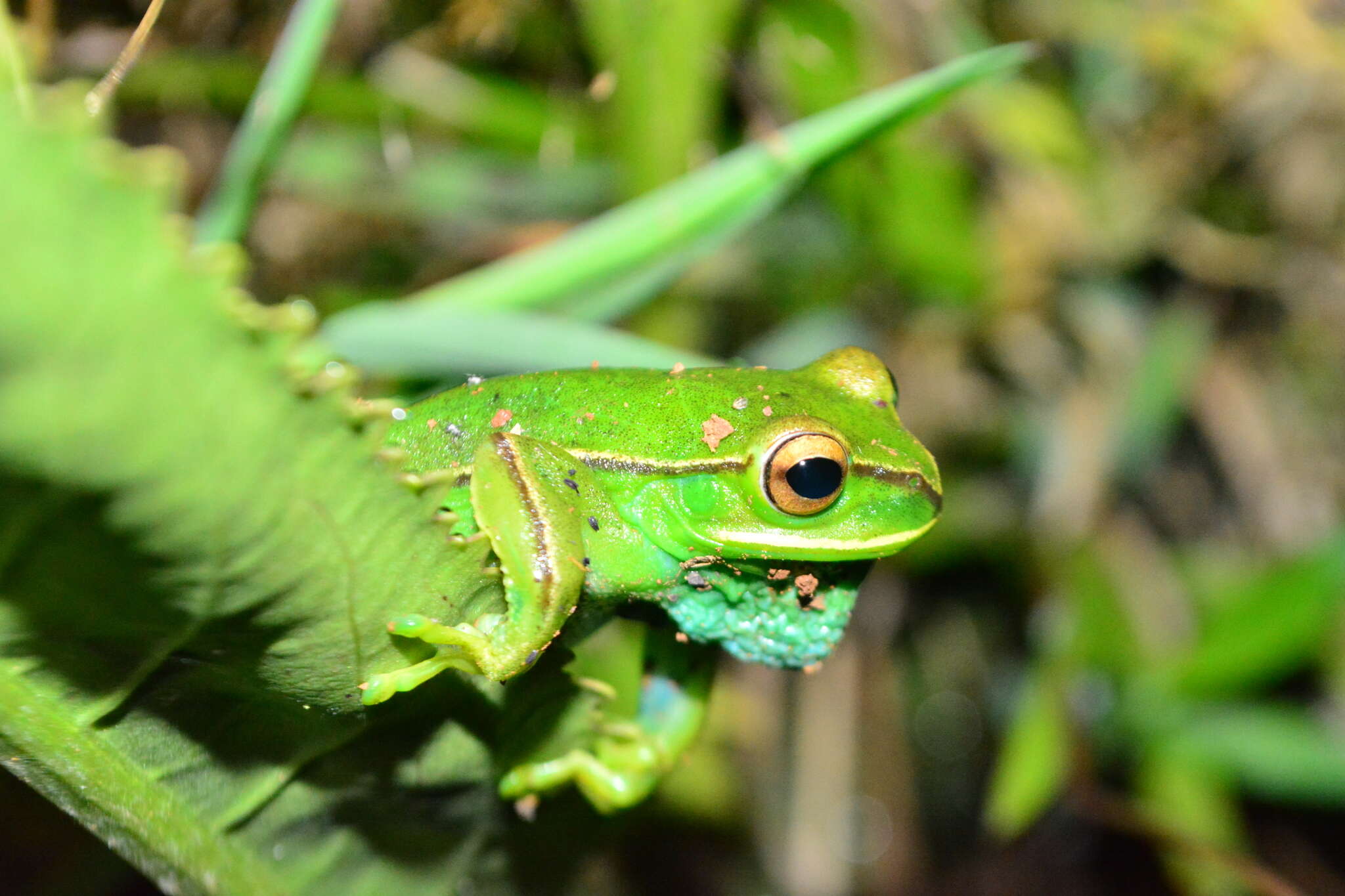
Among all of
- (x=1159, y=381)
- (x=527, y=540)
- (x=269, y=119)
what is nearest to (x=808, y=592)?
(x=527, y=540)

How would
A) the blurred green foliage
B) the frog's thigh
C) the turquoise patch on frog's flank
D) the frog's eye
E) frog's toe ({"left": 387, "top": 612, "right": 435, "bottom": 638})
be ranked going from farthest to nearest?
the blurred green foliage < the turquoise patch on frog's flank < the frog's eye < the frog's thigh < frog's toe ({"left": 387, "top": 612, "right": 435, "bottom": 638})

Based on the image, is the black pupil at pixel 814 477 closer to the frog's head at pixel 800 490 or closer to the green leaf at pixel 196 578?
the frog's head at pixel 800 490

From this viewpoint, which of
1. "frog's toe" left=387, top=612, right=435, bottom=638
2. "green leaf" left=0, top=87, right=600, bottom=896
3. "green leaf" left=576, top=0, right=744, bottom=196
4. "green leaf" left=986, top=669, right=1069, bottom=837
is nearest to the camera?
"green leaf" left=0, top=87, right=600, bottom=896

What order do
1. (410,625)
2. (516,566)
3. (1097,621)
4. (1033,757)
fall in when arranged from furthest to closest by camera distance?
(1097,621)
(1033,757)
(516,566)
(410,625)

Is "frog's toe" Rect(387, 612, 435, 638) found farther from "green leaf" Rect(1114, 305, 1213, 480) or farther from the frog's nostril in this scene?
"green leaf" Rect(1114, 305, 1213, 480)

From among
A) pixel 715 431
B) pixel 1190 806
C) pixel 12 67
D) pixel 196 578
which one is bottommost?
pixel 1190 806

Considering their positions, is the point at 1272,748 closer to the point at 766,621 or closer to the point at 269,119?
the point at 766,621

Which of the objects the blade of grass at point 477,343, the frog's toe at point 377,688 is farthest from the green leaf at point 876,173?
the frog's toe at point 377,688

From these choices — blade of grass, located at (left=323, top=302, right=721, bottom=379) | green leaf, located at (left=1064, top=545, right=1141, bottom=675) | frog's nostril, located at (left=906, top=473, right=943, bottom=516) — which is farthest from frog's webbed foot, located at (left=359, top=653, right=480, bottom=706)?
green leaf, located at (left=1064, top=545, right=1141, bottom=675)
